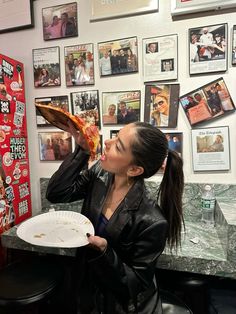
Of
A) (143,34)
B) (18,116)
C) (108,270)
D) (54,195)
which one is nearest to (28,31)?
(18,116)

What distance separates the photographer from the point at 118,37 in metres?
1.69

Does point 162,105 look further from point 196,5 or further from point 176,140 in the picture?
point 196,5

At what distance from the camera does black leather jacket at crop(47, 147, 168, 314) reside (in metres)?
0.82

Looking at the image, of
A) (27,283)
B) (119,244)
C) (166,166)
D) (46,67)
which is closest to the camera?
(119,244)

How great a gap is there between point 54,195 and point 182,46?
1.26 m

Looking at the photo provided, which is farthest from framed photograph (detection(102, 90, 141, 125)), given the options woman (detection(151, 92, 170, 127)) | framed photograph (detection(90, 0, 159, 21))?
framed photograph (detection(90, 0, 159, 21))

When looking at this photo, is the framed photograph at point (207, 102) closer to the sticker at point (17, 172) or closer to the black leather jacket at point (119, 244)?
the black leather jacket at point (119, 244)

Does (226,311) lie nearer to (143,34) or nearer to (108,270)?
(108,270)

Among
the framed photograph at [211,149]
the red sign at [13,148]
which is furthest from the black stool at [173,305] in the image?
the red sign at [13,148]

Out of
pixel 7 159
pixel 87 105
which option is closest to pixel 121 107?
pixel 87 105

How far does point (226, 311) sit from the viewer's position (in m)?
A: 1.49

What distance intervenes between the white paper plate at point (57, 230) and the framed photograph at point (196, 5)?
141 cm

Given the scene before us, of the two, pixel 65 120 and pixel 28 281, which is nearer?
pixel 65 120

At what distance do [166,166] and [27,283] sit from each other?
38.1 inches
